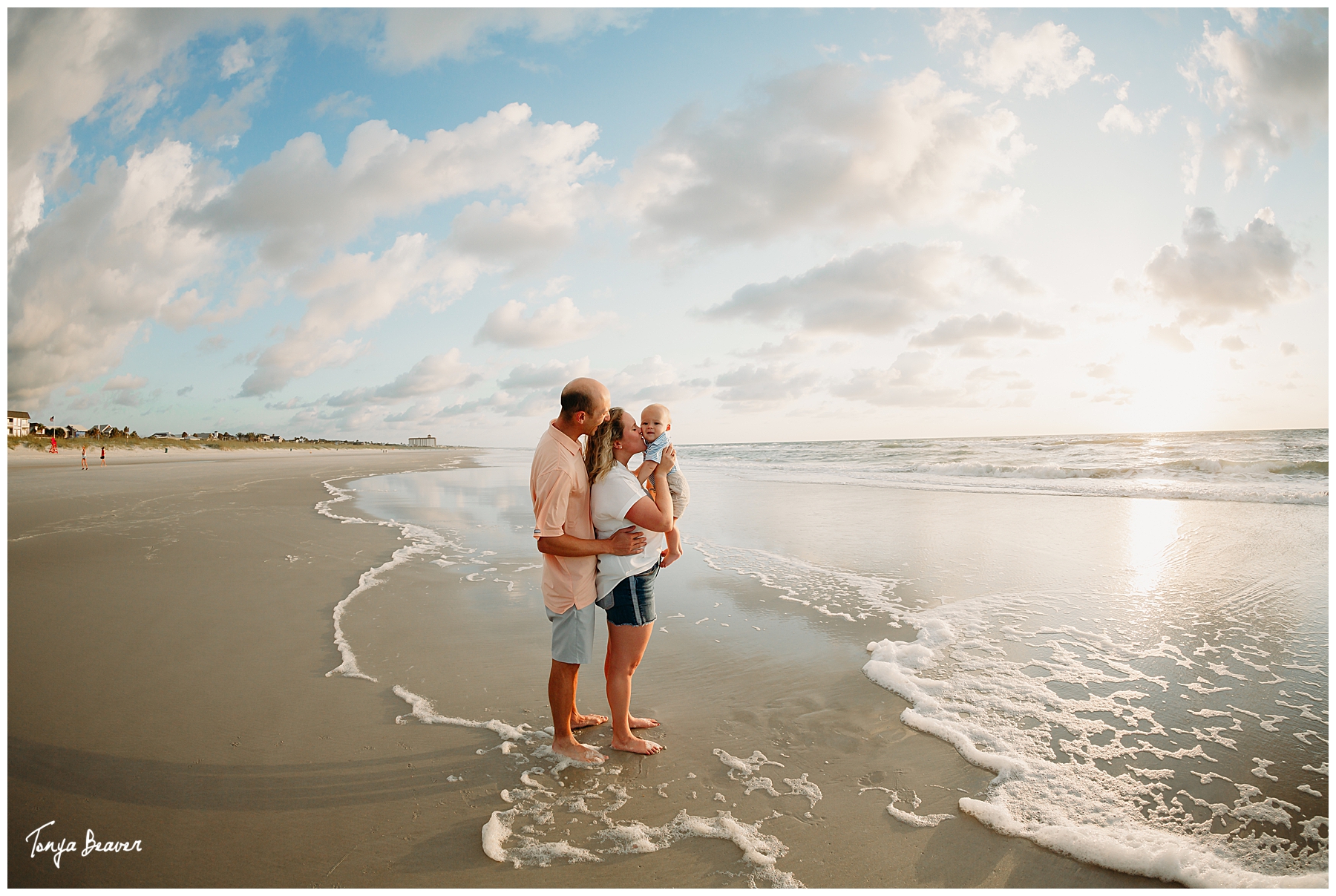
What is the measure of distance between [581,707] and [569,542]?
159 centimetres

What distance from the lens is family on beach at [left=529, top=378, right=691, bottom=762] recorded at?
127 inches

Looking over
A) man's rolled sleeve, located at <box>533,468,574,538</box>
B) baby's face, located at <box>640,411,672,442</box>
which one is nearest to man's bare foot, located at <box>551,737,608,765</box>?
man's rolled sleeve, located at <box>533,468,574,538</box>

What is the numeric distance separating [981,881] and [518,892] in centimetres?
198

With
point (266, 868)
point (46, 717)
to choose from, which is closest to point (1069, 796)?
point (266, 868)

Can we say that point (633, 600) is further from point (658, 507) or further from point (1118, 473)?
point (1118, 473)

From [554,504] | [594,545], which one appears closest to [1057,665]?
[594,545]

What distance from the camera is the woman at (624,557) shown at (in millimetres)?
3244

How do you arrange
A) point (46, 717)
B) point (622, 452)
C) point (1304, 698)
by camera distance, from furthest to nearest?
point (1304, 698) < point (46, 717) < point (622, 452)

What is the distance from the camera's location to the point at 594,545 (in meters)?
3.24

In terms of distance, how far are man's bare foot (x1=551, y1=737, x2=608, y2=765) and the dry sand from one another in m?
0.17

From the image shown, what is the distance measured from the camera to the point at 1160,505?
540 inches

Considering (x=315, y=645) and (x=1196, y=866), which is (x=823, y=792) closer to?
(x=1196, y=866)

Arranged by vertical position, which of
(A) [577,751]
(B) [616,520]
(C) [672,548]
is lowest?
(A) [577,751]

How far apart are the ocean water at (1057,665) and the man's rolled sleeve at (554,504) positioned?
1364 millimetres
